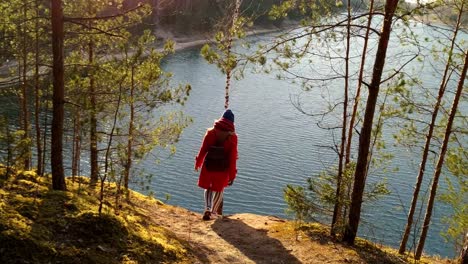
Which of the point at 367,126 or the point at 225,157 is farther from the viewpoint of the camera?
the point at 225,157

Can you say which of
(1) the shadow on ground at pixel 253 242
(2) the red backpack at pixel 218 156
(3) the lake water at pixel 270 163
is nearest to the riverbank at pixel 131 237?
(1) the shadow on ground at pixel 253 242

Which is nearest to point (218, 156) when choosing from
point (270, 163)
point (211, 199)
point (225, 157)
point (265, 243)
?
point (225, 157)

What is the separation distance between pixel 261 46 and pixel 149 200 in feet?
20.1

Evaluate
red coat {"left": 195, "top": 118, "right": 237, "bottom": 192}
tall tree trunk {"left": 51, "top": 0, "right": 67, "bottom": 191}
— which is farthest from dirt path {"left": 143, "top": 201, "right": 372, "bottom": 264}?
tall tree trunk {"left": 51, "top": 0, "right": 67, "bottom": 191}

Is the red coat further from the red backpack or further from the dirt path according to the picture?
the dirt path

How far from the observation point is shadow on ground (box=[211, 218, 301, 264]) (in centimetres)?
714

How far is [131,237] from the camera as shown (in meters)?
5.62

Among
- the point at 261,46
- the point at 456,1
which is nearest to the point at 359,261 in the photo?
the point at 261,46

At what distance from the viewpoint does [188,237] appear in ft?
25.2

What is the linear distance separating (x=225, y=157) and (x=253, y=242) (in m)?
1.91

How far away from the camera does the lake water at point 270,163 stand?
88.8 ft

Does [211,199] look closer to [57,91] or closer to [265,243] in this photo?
[265,243]

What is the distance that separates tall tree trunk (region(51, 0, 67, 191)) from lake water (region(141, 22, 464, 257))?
48.5 feet

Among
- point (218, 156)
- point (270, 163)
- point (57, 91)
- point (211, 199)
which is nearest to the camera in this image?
point (57, 91)
